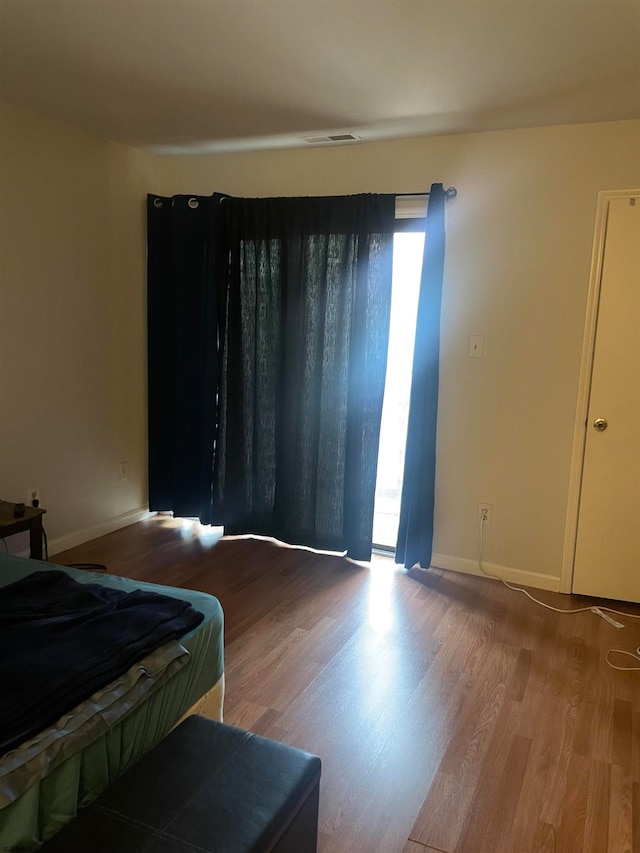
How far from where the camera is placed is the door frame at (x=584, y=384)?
300 cm

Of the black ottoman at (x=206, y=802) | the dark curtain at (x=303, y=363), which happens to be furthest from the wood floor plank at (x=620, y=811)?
the dark curtain at (x=303, y=363)

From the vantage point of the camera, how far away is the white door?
2979mm

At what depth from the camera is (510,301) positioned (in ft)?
10.6

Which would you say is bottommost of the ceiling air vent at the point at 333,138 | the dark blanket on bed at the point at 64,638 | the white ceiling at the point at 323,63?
the dark blanket on bed at the point at 64,638

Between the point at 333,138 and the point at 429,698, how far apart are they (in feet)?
9.29

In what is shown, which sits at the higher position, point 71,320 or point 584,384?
point 71,320

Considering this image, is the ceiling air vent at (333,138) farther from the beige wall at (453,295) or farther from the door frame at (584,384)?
the door frame at (584,384)

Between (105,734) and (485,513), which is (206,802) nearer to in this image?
(105,734)

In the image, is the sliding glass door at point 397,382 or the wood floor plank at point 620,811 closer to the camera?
the wood floor plank at point 620,811

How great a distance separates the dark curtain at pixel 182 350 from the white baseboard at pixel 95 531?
0.26 metres

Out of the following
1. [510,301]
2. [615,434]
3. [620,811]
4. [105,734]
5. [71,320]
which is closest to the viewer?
[105,734]

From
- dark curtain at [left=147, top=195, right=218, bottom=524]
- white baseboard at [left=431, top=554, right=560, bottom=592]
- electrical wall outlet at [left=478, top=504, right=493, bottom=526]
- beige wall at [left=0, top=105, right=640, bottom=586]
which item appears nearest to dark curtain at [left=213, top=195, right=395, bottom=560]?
dark curtain at [left=147, top=195, right=218, bottom=524]

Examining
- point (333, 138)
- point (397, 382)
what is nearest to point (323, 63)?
point (333, 138)

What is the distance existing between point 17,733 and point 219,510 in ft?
8.76
